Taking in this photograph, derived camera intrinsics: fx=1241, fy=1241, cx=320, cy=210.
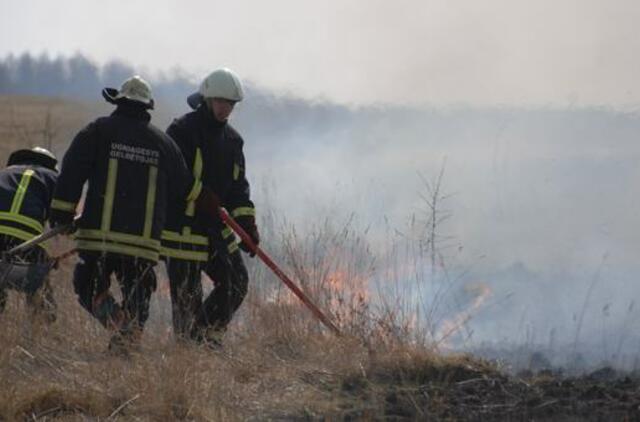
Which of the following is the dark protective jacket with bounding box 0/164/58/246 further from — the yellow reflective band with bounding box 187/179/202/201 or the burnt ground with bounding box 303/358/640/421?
the burnt ground with bounding box 303/358/640/421

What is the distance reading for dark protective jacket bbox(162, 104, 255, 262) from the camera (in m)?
7.40

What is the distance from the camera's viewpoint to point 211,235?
24.4 feet

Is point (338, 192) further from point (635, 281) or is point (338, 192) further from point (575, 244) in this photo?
point (635, 281)

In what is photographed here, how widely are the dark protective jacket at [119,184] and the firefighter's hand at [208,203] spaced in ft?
1.02

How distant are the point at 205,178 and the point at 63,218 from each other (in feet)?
3.42

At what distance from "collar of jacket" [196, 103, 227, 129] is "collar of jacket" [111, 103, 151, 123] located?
52 cm

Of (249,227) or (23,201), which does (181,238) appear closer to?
(249,227)

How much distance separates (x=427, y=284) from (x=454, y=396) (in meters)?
4.47

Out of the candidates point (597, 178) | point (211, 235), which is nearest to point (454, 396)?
point (211, 235)

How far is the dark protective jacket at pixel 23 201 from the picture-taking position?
7.44m

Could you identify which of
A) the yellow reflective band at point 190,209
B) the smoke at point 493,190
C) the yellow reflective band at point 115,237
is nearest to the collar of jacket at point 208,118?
the yellow reflective band at point 190,209

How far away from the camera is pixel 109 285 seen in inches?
276

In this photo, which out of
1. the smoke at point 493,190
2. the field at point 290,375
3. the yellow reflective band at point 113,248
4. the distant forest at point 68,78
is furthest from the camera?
the distant forest at point 68,78

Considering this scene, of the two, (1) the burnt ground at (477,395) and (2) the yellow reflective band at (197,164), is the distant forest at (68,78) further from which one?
(1) the burnt ground at (477,395)
